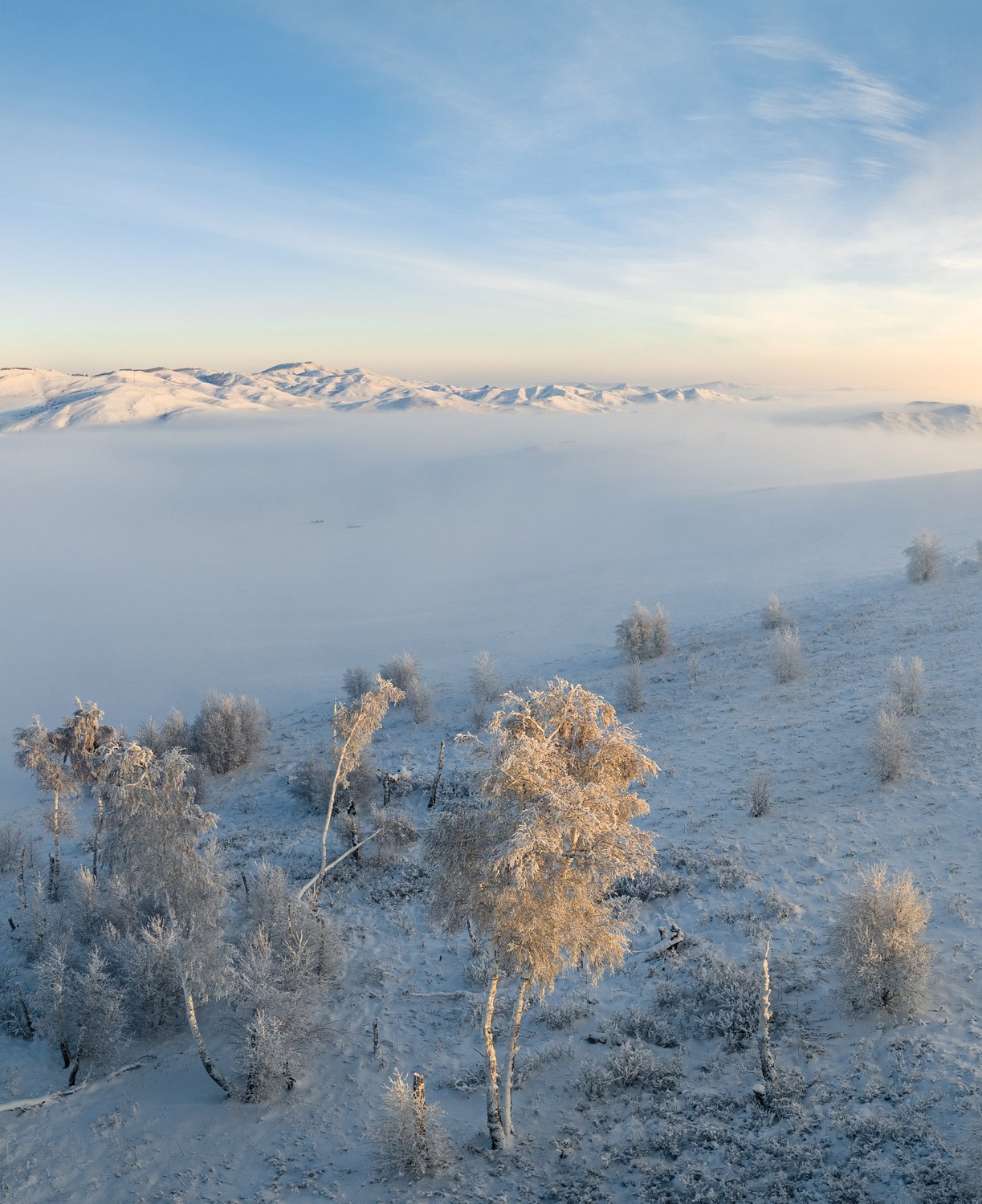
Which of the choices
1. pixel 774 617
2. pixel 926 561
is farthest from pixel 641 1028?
pixel 926 561

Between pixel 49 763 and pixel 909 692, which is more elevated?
pixel 909 692

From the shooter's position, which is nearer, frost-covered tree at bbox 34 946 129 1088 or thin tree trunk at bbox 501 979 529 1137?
thin tree trunk at bbox 501 979 529 1137

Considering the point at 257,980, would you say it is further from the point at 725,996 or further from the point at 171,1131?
the point at 725,996

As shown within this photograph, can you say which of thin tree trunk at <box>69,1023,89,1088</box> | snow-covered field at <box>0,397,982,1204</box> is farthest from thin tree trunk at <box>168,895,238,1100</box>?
thin tree trunk at <box>69,1023,89,1088</box>

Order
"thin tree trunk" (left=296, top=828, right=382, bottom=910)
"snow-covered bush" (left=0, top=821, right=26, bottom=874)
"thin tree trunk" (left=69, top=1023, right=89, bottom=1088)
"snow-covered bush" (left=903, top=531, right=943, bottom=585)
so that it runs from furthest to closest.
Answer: "snow-covered bush" (left=903, top=531, right=943, bottom=585)
"snow-covered bush" (left=0, top=821, right=26, bottom=874)
"thin tree trunk" (left=296, top=828, right=382, bottom=910)
"thin tree trunk" (left=69, top=1023, right=89, bottom=1088)

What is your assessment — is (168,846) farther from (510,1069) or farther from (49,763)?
(49,763)

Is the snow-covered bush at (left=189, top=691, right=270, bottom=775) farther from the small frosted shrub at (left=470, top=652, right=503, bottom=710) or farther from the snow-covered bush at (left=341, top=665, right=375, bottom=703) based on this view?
the small frosted shrub at (left=470, top=652, right=503, bottom=710)

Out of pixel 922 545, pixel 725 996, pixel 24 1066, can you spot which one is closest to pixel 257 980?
pixel 24 1066
